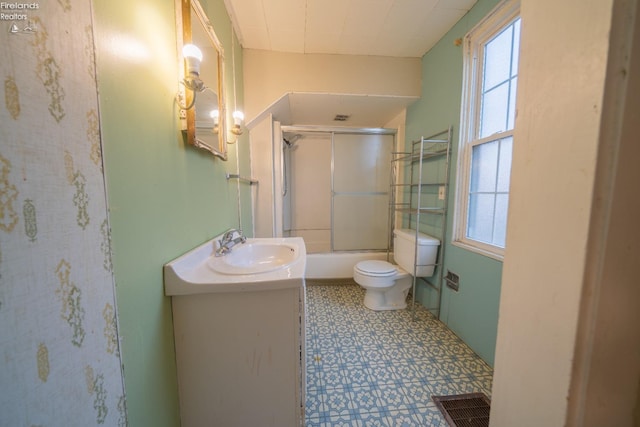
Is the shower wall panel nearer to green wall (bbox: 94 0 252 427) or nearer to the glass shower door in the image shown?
the glass shower door

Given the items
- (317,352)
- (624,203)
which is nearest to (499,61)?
(624,203)

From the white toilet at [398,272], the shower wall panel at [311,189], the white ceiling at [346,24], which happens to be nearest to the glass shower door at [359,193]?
the shower wall panel at [311,189]

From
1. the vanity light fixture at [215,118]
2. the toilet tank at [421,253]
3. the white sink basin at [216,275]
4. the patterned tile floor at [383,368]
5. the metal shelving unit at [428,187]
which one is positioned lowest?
the patterned tile floor at [383,368]

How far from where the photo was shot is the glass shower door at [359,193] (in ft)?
9.61

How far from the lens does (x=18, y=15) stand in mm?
377

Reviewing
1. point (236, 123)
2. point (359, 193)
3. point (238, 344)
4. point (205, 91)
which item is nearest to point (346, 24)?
point (236, 123)

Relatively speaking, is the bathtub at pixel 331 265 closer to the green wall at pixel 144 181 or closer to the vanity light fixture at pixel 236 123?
the vanity light fixture at pixel 236 123

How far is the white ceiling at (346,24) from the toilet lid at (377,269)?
2.00m

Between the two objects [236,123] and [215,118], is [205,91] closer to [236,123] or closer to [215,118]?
[215,118]

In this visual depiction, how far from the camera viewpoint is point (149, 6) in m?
0.75

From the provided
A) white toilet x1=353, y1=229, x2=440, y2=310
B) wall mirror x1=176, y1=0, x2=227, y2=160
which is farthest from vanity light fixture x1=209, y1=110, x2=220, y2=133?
white toilet x1=353, y1=229, x2=440, y2=310

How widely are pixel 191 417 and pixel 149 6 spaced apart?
1.56m

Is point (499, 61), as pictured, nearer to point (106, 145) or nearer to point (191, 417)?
point (106, 145)

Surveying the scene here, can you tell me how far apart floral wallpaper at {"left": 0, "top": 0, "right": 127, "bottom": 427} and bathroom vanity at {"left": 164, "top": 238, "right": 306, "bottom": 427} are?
12.8 inches
